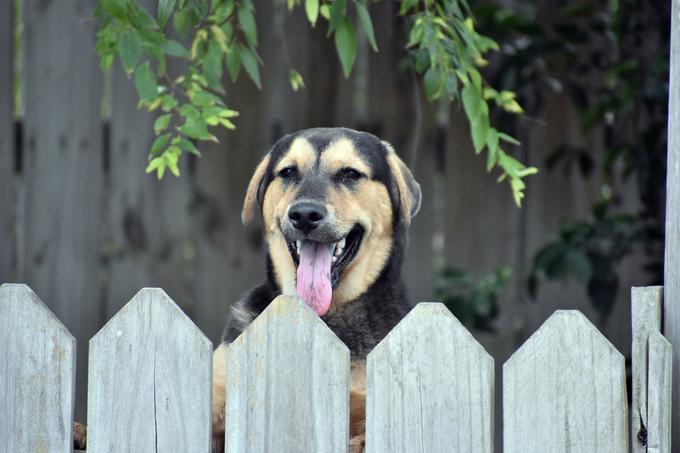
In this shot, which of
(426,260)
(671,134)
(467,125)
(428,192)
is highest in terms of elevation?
(467,125)

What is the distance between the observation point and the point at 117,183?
261 inches

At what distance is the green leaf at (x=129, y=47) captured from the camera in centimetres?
371

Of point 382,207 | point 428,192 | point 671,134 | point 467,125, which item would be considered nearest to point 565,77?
point 467,125

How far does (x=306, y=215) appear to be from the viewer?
13.3 ft

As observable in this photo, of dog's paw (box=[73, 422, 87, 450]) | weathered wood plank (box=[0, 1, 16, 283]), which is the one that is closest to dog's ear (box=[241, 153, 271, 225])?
dog's paw (box=[73, 422, 87, 450])

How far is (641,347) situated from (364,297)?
1.61m

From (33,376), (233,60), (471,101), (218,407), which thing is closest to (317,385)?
(33,376)

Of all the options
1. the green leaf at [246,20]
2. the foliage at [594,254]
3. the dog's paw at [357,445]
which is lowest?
the dog's paw at [357,445]

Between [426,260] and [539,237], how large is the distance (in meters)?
0.79

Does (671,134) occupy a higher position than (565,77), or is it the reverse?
(565,77)

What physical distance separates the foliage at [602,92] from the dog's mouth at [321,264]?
1730 mm

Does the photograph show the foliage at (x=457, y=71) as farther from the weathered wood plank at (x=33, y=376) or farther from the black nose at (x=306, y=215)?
the weathered wood plank at (x=33, y=376)

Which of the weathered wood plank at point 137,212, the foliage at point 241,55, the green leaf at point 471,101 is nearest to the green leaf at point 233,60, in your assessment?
the foliage at point 241,55

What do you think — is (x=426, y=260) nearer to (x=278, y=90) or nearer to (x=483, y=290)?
(x=483, y=290)
